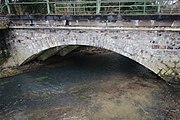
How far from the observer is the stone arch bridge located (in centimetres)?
946

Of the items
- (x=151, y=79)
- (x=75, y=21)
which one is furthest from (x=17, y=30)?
(x=151, y=79)

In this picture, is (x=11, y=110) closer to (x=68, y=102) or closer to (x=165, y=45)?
(x=68, y=102)

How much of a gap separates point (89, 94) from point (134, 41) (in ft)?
10.6

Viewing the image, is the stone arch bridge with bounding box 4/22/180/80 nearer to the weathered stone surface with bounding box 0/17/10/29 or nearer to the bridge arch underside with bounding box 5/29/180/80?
the bridge arch underside with bounding box 5/29/180/80

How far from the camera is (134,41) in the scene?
979cm

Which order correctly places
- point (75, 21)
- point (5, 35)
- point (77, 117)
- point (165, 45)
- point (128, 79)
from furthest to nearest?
1. point (5, 35)
2. point (128, 79)
3. point (75, 21)
4. point (165, 45)
5. point (77, 117)

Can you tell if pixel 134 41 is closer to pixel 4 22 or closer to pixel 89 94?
pixel 89 94

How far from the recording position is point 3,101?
9.57 meters

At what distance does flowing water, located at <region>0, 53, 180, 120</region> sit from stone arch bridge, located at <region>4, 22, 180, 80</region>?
3.82 feet

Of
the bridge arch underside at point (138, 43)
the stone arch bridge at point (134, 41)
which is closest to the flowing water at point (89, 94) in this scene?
the bridge arch underside at point (138, 43)

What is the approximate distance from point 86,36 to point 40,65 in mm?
4471

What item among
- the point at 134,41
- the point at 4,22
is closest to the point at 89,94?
the point at 134,41

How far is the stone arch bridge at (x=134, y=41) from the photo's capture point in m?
9.46

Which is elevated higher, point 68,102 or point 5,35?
point 5,35
